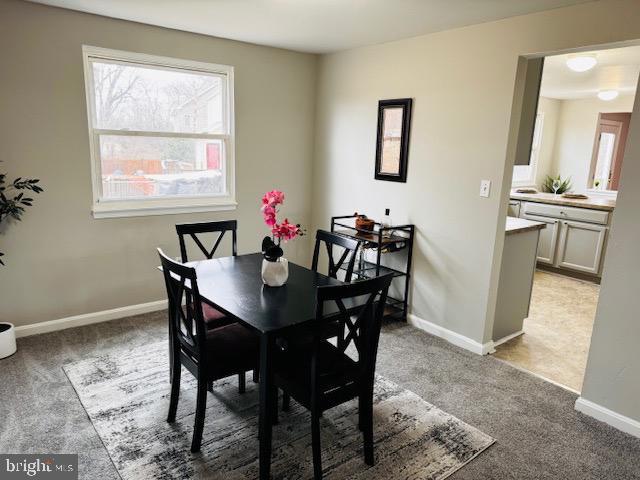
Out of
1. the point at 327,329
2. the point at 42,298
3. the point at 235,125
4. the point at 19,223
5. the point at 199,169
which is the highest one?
the point at 235,125

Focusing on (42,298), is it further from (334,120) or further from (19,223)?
(334,120)

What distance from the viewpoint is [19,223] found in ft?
10.1

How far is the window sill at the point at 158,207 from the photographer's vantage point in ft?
11.2

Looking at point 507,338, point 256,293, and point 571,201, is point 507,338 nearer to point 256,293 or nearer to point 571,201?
point 256,293

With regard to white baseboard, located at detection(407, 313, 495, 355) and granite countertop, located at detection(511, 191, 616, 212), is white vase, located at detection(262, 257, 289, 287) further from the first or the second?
granite countertop, located at detection(511, 191, 616, 212)

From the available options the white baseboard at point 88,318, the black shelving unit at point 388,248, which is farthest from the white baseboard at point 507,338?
the white baseboard at point 88,318

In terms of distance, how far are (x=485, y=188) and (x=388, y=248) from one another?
0.90 meters

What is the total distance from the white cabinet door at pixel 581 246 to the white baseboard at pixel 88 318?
4.53m

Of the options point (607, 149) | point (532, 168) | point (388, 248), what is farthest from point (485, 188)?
point (607, 149)

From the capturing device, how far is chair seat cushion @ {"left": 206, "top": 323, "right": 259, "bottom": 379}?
6.82 feet

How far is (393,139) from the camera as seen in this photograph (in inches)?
146

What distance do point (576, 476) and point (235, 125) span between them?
347 centimetres

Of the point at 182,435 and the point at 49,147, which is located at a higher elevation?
the point at 49,147

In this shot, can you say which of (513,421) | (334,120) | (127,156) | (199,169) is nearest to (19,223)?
(127,156)
